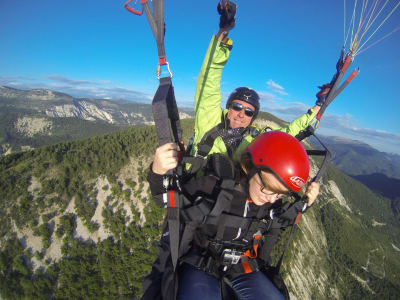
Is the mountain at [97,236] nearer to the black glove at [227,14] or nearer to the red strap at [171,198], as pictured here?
the red strap at [171,198]

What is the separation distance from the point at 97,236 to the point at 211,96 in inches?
2375

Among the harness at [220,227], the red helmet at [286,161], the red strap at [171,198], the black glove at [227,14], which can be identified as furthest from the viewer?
the red helmet at [286,161]

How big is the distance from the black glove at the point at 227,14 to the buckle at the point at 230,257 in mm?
3786

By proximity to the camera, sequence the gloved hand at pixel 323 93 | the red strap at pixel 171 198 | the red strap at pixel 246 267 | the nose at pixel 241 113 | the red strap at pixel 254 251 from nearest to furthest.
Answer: the red strap at pixel 171 198 < the red strap at pixel 246 267 < the red strap at pixel 254 251 < the gloved hand at pixel 323 93 < the nose at pixel 241 113

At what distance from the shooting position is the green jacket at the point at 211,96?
10.2 feet

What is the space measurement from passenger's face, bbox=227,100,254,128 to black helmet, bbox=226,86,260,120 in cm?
11

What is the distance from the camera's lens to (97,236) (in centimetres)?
5153

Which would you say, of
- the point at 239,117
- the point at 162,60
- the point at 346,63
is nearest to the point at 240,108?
the point at 239,117

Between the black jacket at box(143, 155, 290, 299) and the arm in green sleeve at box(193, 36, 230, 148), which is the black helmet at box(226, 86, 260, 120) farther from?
the black jacket at box(143, 155, 290, 299)

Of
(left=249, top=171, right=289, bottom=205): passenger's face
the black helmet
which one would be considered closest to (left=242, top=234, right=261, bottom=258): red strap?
(left=249, top=171, right=289, bottom=205): passenger's face

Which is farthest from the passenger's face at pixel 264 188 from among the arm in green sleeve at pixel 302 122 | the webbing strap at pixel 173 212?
the arm in green sleeve at pixel 302 122

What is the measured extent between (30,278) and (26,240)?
9028mm

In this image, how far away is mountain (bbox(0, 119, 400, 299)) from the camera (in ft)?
145

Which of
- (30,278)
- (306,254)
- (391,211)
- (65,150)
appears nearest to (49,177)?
(65,150)
